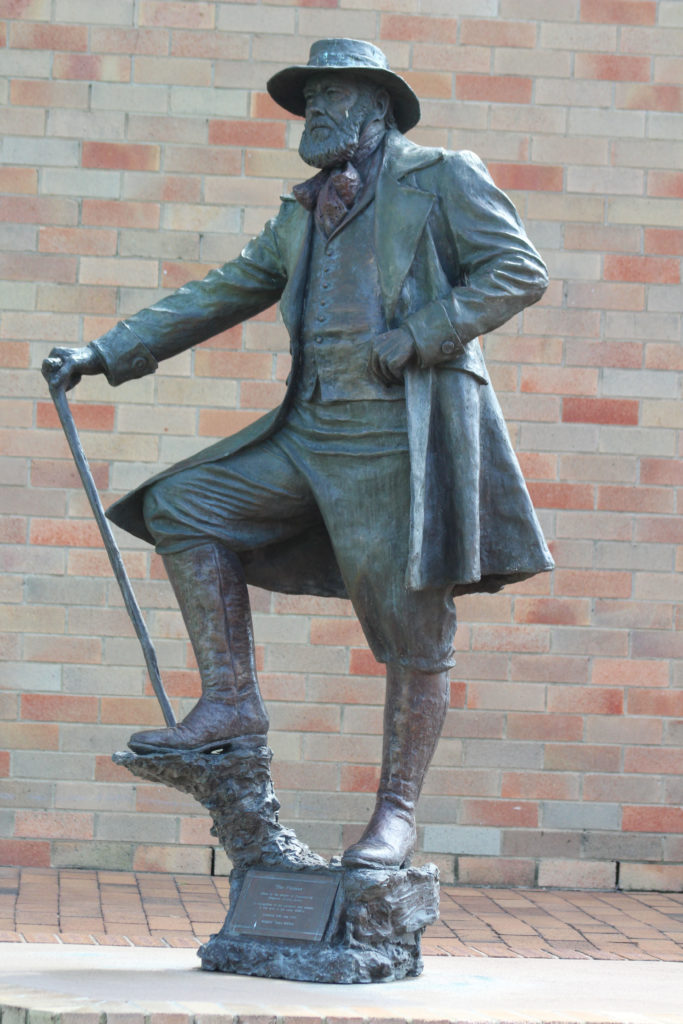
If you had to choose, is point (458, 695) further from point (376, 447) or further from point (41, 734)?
point (376, 447)

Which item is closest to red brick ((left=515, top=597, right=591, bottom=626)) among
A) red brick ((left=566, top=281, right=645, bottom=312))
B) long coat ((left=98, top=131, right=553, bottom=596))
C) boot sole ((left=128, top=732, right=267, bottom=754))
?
red brick ((left=566, top=281, right=645, bottom=312))

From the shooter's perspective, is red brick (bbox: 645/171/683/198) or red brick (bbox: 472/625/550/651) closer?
red brick (bbox: 472/625/550/651)

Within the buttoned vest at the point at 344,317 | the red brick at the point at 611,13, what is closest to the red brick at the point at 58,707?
the buttoned vest at the point at 344,317

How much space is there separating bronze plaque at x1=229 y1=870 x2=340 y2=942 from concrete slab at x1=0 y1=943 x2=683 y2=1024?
0.43ft

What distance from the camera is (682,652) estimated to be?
693cm

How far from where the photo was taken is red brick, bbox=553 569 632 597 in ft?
22.7

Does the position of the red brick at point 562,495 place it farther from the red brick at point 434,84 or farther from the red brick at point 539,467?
the red brick at point 434,84

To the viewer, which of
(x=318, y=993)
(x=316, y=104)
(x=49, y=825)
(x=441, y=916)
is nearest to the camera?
(x=318, y=993)

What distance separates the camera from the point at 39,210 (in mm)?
6910

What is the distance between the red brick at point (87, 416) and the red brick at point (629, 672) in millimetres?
2290

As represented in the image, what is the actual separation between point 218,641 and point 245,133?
11.5ft

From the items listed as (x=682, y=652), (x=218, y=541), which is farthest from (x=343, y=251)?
(x=682, y=652)

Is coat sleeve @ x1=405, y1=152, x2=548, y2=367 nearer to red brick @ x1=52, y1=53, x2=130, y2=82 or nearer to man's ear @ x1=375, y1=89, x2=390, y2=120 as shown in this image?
man's ear @ x1=375, y1=89, x2=390, y2=120

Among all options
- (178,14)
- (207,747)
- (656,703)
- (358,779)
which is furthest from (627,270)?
(207,747)
